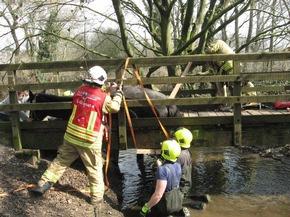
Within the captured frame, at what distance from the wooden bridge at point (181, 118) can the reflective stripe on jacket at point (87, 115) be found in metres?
0.99

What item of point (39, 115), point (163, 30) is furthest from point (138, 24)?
point (39, 115)

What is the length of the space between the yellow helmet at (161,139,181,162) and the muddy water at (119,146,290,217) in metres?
1.20

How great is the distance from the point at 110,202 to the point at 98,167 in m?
0.73

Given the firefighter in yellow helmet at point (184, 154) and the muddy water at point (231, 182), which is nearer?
the firefighter in yellow helmet at point (184, 154)

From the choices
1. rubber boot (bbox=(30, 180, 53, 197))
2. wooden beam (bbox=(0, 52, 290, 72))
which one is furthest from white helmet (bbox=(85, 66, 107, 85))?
rubber boot (bbox=(30, 180, 53, 197))

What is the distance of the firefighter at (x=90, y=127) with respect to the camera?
6820mm

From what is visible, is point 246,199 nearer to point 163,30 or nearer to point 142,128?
point 142,128

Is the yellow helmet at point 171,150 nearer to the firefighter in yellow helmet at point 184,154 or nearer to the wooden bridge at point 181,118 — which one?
the firefighter in yellow helmet at point 184,154

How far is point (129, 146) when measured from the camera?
8.17 metres

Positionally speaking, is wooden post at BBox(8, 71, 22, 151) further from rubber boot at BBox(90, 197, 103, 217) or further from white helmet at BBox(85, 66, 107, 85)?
rubber boot at BBox(90, 197, 103, 217)

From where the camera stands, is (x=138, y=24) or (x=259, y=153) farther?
(x=138, y=24)

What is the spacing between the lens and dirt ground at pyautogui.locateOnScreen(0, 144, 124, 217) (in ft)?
21.2

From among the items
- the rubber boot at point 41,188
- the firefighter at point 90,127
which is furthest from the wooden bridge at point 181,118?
the rubber boot at point 41,188

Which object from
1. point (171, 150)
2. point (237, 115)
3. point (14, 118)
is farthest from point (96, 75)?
point (237, 115)
